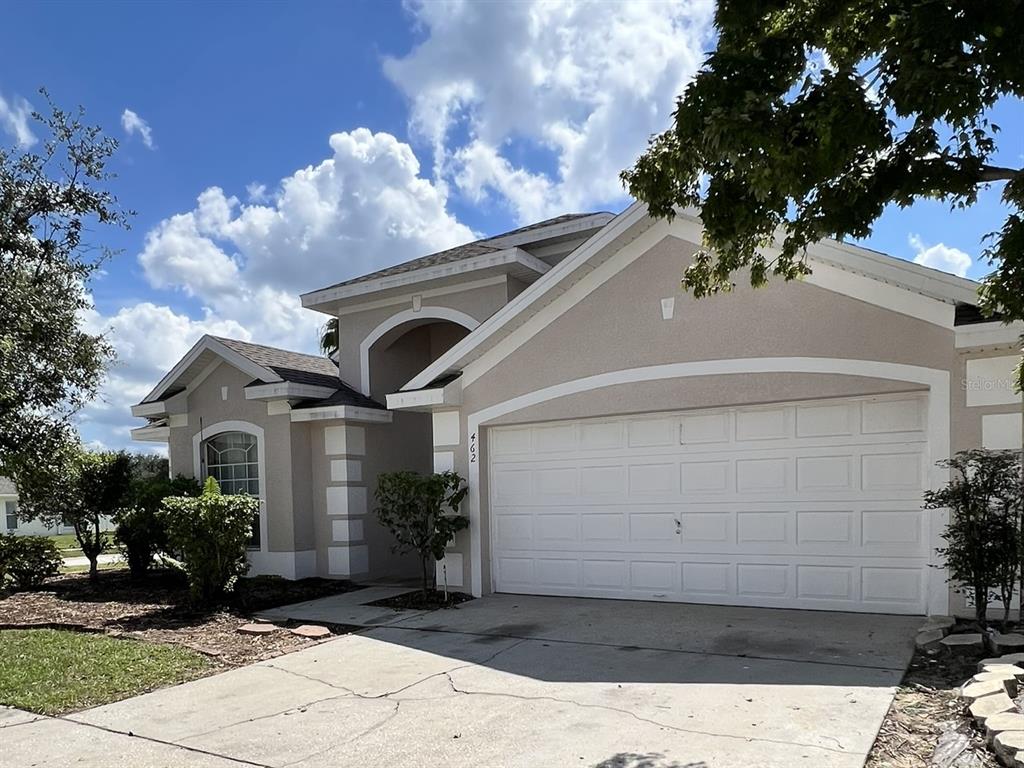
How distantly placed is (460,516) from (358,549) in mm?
3538

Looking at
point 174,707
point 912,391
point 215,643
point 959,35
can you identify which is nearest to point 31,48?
point 215,643

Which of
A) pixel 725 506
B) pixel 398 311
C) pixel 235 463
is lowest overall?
pixel 725 506

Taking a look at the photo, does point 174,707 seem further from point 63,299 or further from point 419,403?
point 63,299

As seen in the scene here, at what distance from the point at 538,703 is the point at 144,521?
9.64 metres

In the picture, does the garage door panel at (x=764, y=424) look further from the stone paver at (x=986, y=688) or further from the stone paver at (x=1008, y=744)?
the stone paver at (x=1008, y=744)

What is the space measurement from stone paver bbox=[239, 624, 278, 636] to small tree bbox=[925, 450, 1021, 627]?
7524 millimetres

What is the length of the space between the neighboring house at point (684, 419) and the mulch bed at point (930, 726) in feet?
6.20

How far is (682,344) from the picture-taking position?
9172 millimetres

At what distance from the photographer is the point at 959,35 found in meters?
4.43

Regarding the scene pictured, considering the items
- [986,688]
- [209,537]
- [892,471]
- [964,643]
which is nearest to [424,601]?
[209,537]

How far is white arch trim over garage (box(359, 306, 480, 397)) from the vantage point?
13.1 metres

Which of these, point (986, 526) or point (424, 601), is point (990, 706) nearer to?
point (986, 526)

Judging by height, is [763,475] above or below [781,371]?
A: below

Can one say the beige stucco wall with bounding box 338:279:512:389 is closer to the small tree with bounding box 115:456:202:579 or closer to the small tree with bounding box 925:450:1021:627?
the small tree with bounding box 115:456:202:579
